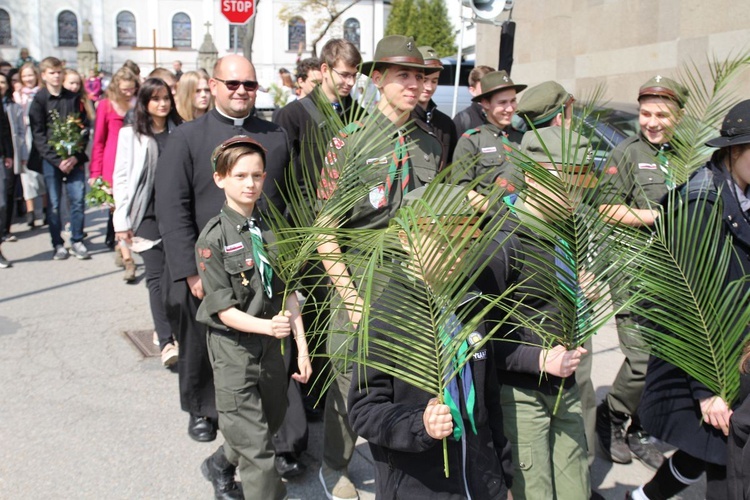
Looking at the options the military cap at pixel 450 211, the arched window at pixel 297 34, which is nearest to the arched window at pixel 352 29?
the arched window at pixel 297 34

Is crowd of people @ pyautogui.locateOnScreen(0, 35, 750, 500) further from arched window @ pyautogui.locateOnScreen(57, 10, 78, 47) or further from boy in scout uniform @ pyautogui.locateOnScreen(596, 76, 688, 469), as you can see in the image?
arched window @ pyautogui.locateOnScreen(57, 10, 78, 47)

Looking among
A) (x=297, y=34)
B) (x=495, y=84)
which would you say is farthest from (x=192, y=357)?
(x=297, y=34)

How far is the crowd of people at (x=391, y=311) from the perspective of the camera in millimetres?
2643

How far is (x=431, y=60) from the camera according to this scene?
5.18 m

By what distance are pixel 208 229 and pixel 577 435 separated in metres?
1.79

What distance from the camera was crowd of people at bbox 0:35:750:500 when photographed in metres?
2.64

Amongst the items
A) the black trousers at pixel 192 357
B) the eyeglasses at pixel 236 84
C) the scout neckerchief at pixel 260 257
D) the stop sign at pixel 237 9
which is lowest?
the black trousers at pixel 192 357

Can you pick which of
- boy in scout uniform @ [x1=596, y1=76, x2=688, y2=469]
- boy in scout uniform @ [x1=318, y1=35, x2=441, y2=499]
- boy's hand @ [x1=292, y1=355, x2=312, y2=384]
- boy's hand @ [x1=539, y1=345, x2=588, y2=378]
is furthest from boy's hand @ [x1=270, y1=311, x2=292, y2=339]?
→ boy in scout uniform @ [x1=596, y1=76, x2=688, y2=469]

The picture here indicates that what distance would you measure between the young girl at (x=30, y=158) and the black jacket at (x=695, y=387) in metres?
8.34

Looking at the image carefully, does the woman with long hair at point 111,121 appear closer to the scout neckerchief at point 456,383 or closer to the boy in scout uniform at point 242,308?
the boy in scout uniform at point 242,308

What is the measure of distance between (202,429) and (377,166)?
242 cm

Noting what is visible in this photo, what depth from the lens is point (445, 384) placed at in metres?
2.32

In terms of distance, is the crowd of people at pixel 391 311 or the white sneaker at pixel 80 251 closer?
the crowd of people at pixel 391 311

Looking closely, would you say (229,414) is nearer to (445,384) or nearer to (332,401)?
(332,401)
